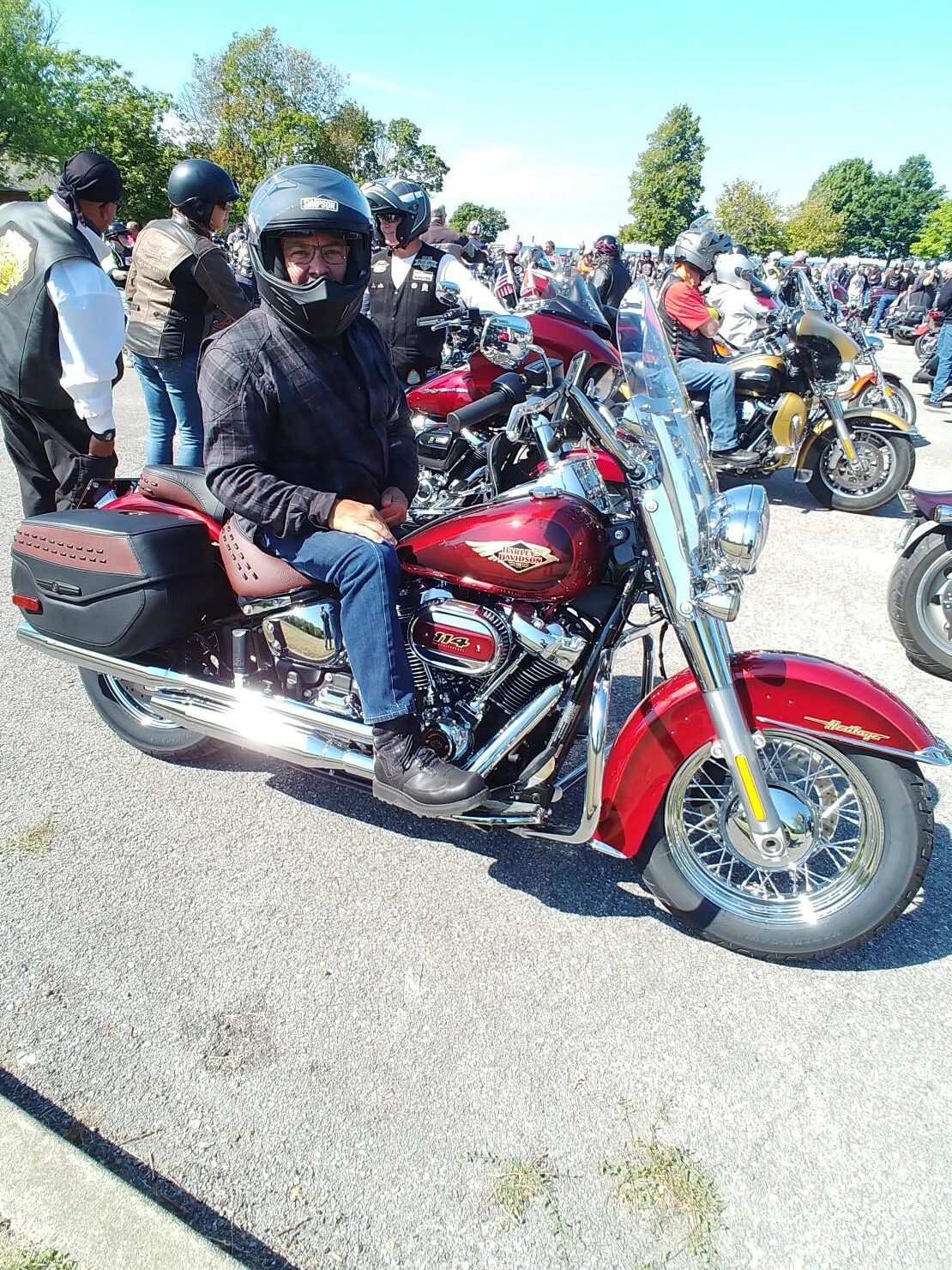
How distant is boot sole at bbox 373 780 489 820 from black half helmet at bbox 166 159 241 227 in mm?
3615

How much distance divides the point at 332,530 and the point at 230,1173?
5.16ft

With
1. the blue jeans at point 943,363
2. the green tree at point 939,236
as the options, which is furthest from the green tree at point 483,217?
the blue jeans at point 943,363

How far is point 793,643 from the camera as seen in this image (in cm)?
408

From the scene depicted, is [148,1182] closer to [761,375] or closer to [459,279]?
[459,279]

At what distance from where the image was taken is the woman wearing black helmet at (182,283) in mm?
4293

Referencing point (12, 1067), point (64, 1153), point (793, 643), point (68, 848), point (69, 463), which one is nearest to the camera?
point (64, 1153)

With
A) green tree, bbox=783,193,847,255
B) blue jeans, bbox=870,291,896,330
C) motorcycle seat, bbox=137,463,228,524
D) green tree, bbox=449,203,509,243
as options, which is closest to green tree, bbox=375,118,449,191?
green tree, bbox=449,203,509,243

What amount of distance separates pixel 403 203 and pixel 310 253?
2.94 metres

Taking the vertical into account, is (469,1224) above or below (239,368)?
below

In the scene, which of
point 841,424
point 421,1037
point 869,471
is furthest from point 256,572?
point 869,471

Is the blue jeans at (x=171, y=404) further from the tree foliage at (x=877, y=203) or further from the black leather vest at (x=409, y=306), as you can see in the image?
the tree foliage at (x=877, y=203)

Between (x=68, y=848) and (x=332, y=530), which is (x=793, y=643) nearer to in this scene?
(x=332, y=530)

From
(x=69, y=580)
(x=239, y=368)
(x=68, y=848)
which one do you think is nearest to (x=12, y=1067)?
(x=68, y=848)

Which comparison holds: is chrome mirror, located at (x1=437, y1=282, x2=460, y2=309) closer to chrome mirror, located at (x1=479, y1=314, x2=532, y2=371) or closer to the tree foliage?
chrome mirror, located at (x1=479, y1=314, x2=532, y2=371)
